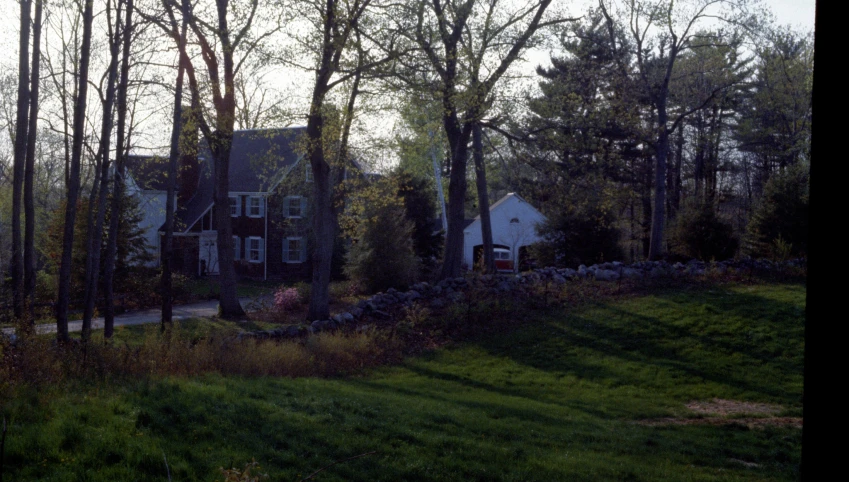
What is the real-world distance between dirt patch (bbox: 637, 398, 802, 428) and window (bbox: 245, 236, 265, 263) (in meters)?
30.7

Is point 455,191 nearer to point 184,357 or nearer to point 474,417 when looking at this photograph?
point 184,357

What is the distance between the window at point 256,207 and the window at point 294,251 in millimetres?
2238

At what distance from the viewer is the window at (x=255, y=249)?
38.9 meters

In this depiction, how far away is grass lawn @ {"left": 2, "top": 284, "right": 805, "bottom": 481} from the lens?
18.6 ft

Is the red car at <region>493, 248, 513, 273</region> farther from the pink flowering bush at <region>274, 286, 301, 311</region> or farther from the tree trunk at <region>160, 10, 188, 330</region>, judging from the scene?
the tree trunk at <region>160, 10, 188, 330</region>

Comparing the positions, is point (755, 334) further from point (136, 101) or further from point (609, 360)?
point (136, 101)

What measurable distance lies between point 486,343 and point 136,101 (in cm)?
1202

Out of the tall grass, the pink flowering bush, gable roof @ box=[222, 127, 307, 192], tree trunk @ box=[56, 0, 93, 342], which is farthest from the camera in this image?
gable roof @ box=[222, 127, 307, 192]

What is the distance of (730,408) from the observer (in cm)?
1110

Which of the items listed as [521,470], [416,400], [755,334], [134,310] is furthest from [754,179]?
[521,470]

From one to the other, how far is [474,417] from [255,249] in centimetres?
3218

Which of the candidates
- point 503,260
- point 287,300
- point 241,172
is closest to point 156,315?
point 287,300

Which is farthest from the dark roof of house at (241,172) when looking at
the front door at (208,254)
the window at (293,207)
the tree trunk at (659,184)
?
the tree trunk at (659,184)

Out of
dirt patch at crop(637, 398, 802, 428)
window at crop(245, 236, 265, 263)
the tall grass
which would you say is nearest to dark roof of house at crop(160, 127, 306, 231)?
window at crop(245, 236, 265, 263)
